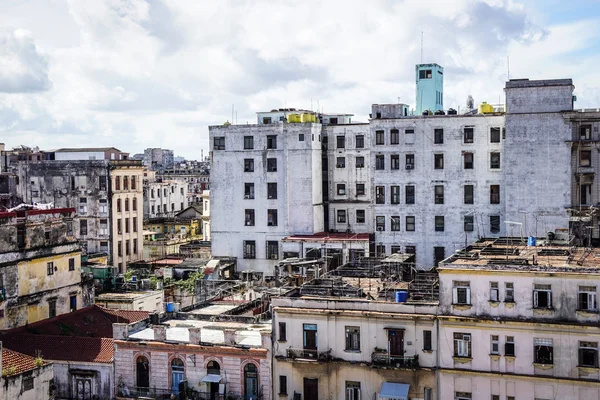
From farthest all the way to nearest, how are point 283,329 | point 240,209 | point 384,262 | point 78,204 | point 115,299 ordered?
point 78,204
point 240,209
point 115,299
point 384,262
point 283,329

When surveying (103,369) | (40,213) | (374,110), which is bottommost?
(103,369)

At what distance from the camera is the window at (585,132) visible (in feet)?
259

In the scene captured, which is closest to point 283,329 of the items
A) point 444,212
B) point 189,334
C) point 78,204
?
point 189,334

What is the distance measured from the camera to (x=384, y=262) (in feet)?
222

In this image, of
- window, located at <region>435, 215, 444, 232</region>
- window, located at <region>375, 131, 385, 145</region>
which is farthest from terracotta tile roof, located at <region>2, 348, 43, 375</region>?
window, located at <region>435, 215, 444, 232</region>

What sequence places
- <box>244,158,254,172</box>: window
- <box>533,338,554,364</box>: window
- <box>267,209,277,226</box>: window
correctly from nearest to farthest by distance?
<box>533,338,554,364</box>: window < <box>267,209,277,226</box>: window < <box>244,158,254,172</box>: window

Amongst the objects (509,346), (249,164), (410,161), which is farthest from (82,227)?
(509,346)

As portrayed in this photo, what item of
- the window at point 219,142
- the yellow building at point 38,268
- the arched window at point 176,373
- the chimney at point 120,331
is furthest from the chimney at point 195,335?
the window at point 219,142

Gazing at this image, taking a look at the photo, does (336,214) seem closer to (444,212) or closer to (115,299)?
(444,212)

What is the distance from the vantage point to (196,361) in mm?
54344

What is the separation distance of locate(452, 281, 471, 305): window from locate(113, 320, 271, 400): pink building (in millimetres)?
11870

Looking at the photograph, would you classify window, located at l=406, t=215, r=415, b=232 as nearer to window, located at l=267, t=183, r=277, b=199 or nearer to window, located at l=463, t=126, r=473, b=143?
window, located at l=463, t=126, r=473, b=143

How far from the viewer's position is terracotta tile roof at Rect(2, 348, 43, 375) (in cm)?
4925

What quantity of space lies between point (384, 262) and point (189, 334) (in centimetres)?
1925
